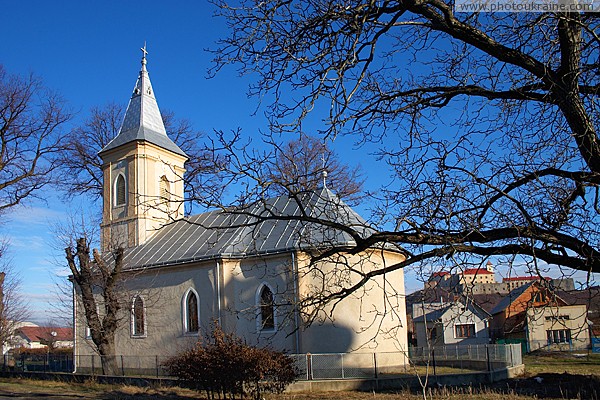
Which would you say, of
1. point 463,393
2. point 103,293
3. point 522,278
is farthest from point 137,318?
point 522,278

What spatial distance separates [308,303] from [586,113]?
4.04 metres

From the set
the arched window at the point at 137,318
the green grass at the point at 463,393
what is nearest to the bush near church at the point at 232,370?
the green grass at the point at 463,393

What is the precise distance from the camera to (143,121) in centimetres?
2981

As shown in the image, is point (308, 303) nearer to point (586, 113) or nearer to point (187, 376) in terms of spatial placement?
point (586, 113)

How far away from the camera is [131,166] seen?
28469mm

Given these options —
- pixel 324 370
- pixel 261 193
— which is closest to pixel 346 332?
pixel 324 370

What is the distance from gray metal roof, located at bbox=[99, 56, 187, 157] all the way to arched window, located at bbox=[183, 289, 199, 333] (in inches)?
365

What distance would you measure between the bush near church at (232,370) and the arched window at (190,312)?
853cm

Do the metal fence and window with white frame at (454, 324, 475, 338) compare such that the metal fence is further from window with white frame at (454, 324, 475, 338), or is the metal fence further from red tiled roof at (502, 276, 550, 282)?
window with white frame at (454, 324, 475, 338)

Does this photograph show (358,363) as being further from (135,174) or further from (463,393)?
(135,174)

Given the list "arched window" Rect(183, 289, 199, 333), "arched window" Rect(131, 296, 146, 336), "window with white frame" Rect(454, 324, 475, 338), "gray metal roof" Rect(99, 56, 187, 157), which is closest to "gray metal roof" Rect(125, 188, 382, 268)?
"arched window" Rect(183, 289, 199, 333)

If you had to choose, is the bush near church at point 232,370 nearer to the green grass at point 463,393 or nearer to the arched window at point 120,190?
the green grass at point 463,393

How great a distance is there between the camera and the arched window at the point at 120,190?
29078mm

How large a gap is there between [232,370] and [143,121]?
64.0 ft
